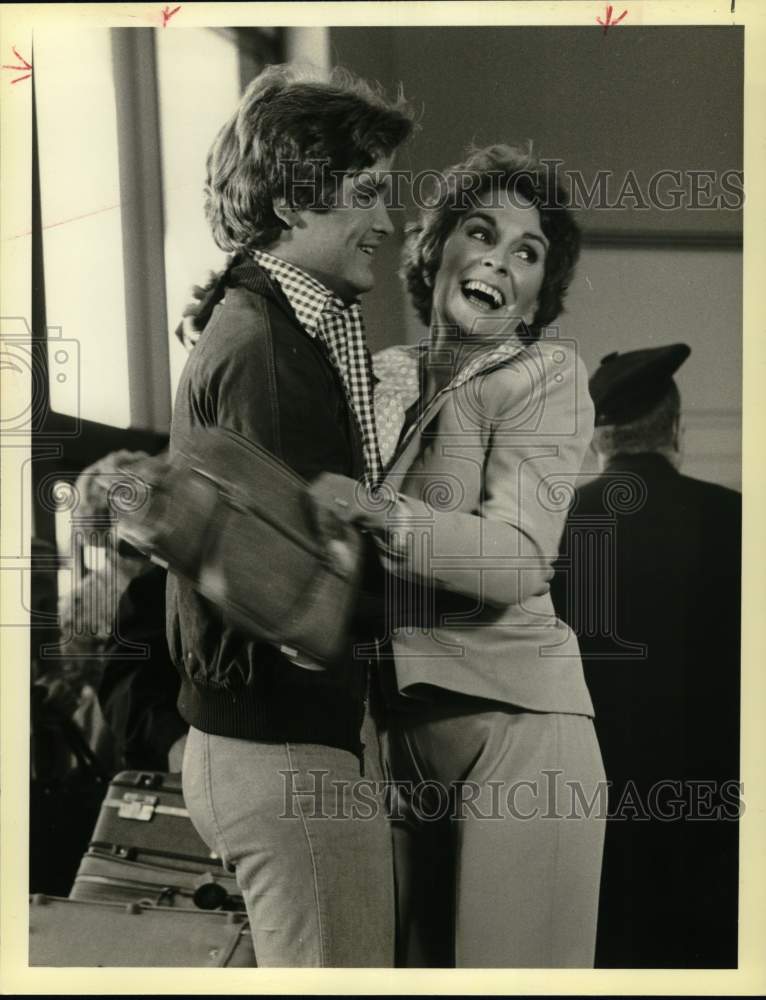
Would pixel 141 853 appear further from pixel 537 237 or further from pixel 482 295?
pixel 537 237

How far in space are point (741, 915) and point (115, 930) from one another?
43.2 inches

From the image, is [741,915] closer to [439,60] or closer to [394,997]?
[394,997]

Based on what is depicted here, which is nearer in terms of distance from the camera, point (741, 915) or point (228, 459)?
point (228, 459)

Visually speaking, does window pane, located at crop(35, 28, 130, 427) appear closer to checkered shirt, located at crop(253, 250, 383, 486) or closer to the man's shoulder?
the man's shoulder

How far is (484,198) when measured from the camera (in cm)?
159

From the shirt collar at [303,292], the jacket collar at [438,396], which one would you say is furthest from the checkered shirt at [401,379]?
the shirt collar at [303,292]

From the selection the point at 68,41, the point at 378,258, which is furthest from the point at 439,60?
the point at 68,41

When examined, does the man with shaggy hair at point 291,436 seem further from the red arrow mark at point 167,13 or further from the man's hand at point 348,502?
the red arrow mark at point 167,13

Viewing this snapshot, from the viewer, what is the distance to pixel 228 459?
1554 mm

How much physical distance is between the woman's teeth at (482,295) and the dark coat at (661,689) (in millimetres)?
345

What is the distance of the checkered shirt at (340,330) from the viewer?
1570mm

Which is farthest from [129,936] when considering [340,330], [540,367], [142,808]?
[540,367]

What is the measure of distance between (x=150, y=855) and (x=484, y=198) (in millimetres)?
1261

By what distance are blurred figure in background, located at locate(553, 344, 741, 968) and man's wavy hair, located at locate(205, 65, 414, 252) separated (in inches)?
21.9
